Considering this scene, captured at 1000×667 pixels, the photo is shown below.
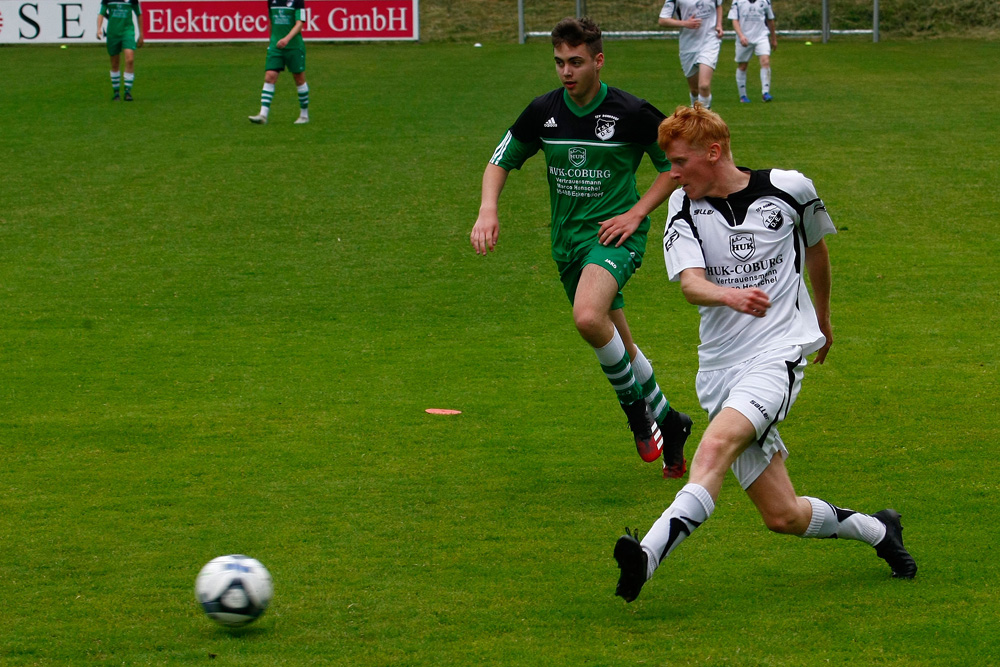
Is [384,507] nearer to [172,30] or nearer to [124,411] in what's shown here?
[124,411]

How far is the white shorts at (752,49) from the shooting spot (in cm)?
2068

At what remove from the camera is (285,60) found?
62.7 ft

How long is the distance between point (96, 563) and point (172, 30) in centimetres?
2775

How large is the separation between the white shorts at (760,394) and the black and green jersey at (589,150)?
1858 millimetres

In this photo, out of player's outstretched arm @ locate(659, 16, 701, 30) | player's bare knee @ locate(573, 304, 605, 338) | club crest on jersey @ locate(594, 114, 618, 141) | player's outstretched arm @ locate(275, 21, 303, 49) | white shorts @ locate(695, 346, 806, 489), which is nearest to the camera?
white shorts @ locate(695, 346, 806, 489)

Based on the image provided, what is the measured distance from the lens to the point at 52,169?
16.0 metres

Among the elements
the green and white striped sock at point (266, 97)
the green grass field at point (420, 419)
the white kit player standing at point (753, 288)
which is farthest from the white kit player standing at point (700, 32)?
the white kit player standing at point (753, 288)

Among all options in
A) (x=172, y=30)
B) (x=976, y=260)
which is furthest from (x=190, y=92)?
(x=976, y=260)

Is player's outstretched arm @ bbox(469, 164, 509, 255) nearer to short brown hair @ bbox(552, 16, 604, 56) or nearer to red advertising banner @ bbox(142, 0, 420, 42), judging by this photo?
short brown hair @ bbox(552, 16, 604, 56)

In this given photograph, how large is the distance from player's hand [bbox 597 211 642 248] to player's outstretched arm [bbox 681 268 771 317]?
1482 mm

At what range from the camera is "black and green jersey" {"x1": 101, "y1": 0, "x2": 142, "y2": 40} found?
21.1 meters

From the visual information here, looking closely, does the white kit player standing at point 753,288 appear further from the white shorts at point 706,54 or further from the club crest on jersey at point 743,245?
the white shorts at point 706,54

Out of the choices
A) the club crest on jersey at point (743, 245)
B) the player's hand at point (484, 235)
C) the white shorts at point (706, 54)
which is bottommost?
the player's hand at point (484, 235)

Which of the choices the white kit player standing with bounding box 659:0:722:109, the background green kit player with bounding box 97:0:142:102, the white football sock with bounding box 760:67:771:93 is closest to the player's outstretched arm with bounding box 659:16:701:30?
the white kit player standing with bounding box 659:0:722:109
